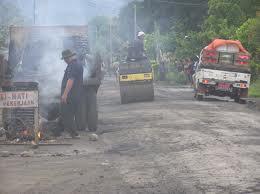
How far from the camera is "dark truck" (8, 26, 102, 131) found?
13.8m

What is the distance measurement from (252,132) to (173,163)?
418 cm

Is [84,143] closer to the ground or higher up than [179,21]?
closer to the ground

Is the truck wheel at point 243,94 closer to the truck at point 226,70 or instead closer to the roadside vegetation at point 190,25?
the truck at point 226,70

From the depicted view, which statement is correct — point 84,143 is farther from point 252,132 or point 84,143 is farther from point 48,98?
point 252,132

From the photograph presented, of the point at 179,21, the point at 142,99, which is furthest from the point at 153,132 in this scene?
the point at 179,21

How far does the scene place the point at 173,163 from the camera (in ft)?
30.8

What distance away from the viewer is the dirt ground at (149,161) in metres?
7.86

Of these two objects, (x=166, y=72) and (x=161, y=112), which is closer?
(x=161, y=112)

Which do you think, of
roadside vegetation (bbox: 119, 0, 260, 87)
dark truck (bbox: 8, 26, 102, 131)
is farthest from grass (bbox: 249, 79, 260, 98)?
dark truck (bbox: 8, 26, 102, 131)

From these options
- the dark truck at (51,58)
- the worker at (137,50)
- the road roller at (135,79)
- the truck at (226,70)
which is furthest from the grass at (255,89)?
the dark truck at (51,58)

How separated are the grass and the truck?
11.3ft

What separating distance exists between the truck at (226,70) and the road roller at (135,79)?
7.98 feet

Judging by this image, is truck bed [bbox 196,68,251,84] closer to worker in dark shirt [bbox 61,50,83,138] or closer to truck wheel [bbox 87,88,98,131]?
truck wheel [bbox 87,88,98,131]

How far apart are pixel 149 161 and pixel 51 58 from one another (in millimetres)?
5593
